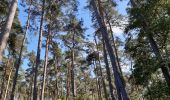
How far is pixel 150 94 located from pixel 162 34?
3.94 m

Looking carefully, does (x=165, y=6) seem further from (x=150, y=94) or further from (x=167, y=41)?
(x=150, y=94)

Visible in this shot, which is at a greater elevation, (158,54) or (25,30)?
A: (25,30)

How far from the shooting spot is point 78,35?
93.2 ft

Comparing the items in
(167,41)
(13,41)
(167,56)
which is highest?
(13,41)

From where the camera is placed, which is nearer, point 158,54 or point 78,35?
point 158,54

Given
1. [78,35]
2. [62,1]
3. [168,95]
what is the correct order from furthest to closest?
[78,35] → [62,1] → [168,95]

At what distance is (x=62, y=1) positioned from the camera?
2172 cm

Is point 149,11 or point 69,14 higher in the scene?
point 69,14

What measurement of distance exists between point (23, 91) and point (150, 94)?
178 feet

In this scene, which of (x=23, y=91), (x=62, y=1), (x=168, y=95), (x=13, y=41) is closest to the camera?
(x=168, y=95)

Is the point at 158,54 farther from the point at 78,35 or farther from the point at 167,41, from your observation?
the point at 78,35

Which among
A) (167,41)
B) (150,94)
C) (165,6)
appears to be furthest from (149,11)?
(150,94)

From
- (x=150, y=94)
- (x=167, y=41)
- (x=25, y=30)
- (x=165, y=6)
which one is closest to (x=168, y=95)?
(x=150, y=94)

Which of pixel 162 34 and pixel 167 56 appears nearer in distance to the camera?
pixel 167 56
